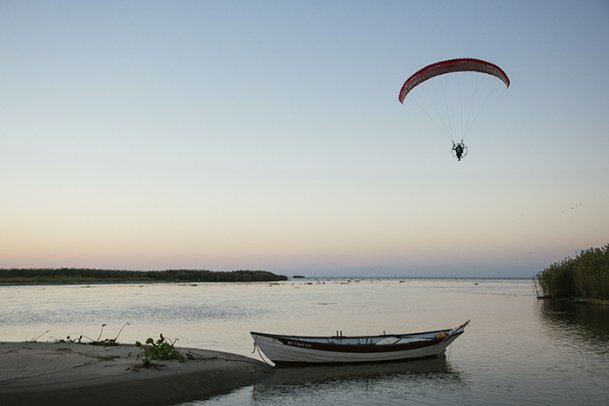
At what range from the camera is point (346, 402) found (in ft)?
43.7

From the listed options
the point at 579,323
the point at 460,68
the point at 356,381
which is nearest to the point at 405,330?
the point at 579,323

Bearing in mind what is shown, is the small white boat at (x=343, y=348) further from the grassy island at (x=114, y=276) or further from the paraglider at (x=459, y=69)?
the grassy island at (x=114, y=276)

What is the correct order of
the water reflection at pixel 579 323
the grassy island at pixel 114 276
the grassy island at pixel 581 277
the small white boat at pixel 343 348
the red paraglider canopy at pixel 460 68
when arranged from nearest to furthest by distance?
1. the small white boat at pixel 343 348
2. the red paraglider canopy at pixel 460 68
3. the water reflection at pixel 579 323
4. the grassy island at pixel 581 277
5. the grassy island at pixel 114 276

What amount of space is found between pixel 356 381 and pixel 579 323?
62.0ft

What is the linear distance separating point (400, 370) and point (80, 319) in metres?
21.7

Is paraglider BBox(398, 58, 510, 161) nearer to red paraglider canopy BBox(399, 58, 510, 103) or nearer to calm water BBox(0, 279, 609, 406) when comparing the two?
red paraglider canopy BBox(399, 58, 510, 103)

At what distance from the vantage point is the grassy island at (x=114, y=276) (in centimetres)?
8262

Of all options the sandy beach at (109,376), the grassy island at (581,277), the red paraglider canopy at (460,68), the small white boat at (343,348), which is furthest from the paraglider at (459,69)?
the grassy island at (581,277)

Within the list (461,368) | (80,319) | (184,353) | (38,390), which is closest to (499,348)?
(461,368)

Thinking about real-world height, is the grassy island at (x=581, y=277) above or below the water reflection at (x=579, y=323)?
above

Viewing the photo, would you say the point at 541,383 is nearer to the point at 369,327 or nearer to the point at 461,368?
the point at 461,368

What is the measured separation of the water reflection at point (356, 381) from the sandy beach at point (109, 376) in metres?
0.95

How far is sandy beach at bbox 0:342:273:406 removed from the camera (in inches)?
454

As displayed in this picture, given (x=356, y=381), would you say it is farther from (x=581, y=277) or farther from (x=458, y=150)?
(x=581, y=277)
